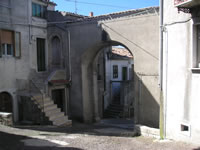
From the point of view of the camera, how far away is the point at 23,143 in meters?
7.26

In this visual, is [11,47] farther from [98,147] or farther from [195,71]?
[195,71]

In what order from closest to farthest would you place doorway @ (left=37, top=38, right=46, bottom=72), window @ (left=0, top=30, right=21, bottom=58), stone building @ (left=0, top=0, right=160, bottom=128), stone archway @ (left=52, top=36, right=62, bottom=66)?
stone building @ (left=0, top=0, right=160, bottom=128)
window @ (left=0, top=30, right=21, bottom=58)
doorway @ (left=37, top=38, right=46, bottom=72)
stone archway @ (left=52, top=36, right=62, bottom=66)

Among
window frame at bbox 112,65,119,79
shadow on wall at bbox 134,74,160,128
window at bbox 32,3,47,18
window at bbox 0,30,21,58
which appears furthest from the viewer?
window frame at bbox 112,65,119,79

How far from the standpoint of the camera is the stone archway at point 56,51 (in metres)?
15.2

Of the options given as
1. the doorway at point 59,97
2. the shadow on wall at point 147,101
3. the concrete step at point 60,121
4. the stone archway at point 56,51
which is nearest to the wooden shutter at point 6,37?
the stone archway at point 56,51

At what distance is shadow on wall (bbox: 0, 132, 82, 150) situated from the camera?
22.4ft

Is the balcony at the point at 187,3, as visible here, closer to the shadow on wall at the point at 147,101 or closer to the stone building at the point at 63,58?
the stone building at the point at 63,58

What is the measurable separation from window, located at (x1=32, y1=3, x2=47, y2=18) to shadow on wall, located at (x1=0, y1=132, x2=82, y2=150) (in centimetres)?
901

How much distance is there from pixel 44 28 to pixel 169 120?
1088 centimetres

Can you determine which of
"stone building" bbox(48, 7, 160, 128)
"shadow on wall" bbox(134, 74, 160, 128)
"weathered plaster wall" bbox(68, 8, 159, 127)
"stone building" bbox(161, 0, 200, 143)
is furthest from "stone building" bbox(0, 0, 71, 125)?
"stone building" bbox(161, 0, 200, 143)

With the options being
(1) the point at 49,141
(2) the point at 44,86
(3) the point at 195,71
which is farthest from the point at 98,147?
(2) the point at 44,86

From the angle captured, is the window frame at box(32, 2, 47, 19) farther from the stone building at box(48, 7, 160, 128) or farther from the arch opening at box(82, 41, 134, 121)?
the arch opening at box(82, 41, 134, 121)

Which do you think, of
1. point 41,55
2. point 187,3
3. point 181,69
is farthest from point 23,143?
point 41,55

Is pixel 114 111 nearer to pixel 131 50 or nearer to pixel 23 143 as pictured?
pixel 131 50
